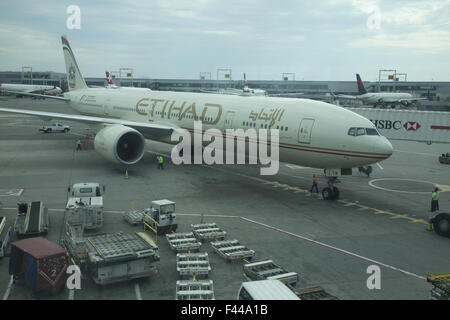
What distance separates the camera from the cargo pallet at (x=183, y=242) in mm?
14320

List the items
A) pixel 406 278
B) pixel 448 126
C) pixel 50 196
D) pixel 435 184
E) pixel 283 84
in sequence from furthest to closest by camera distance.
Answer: pixel 283 84 → pixel 448 126 → pixel 435 184 → pixel 50 196 → pixel 406 278

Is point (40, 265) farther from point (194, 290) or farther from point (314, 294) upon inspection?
point (314, 294)

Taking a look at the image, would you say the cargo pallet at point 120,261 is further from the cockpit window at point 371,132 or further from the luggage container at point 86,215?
the cockpit window at point 371,132

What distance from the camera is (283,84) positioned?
14900 centimetres

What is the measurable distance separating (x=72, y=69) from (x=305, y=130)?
32069 millimetres

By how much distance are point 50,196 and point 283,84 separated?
5322 inches

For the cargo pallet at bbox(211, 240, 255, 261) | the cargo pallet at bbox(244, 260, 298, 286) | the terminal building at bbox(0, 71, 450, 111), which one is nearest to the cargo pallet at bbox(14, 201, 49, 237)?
the cargo pallet at bbox(211, 240, 255, 261)

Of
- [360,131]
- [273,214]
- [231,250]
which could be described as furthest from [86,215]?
[360,131]

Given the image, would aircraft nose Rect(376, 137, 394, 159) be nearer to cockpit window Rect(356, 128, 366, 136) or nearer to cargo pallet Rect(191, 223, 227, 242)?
cockpit window Rect(356, 128, 366, 136)

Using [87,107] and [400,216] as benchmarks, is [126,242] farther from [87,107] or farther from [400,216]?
[87,107]

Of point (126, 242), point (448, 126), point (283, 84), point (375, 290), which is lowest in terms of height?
point (375, 290)

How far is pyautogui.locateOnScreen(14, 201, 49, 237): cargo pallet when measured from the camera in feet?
50.0

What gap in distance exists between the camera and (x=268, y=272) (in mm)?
12289
